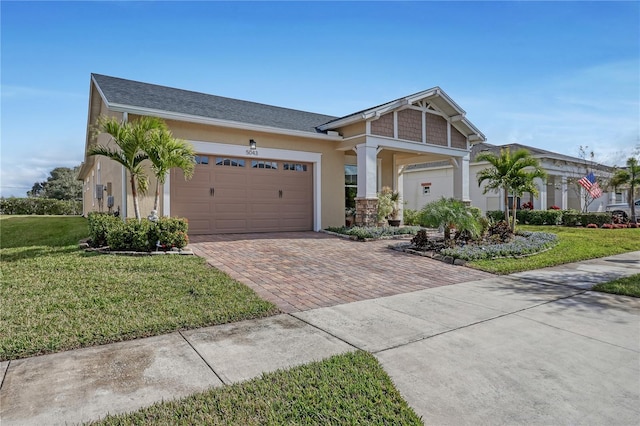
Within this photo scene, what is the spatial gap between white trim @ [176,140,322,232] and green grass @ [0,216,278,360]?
4.74 meters

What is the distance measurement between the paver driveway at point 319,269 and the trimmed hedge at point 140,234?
686 mm

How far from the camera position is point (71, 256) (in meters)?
7.39

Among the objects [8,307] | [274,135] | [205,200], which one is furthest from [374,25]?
[8,307]

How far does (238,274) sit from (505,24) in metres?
9.94

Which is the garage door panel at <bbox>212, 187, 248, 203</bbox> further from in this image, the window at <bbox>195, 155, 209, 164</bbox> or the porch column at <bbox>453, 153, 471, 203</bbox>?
the porch column at <bbox>453, 153, 471, 203</bbox>

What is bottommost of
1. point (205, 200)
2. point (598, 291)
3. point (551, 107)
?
point (598, 291)

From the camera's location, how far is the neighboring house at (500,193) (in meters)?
22.7

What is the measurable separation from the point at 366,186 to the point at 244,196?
170 inches

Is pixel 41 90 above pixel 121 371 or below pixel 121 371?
above

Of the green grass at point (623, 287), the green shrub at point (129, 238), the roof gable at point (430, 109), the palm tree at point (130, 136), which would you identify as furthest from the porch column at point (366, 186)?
the green grass at point (623, 287)

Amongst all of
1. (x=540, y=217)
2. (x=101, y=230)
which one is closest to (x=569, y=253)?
(x=540, y=217)

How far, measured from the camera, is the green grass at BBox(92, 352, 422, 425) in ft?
7.45

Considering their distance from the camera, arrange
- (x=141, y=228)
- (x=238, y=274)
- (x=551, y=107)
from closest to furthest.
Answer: (x=238, y=274) → (x=141, y=228) → (x=551, y=107)

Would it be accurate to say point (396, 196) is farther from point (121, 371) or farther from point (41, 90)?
point (41, 90)
